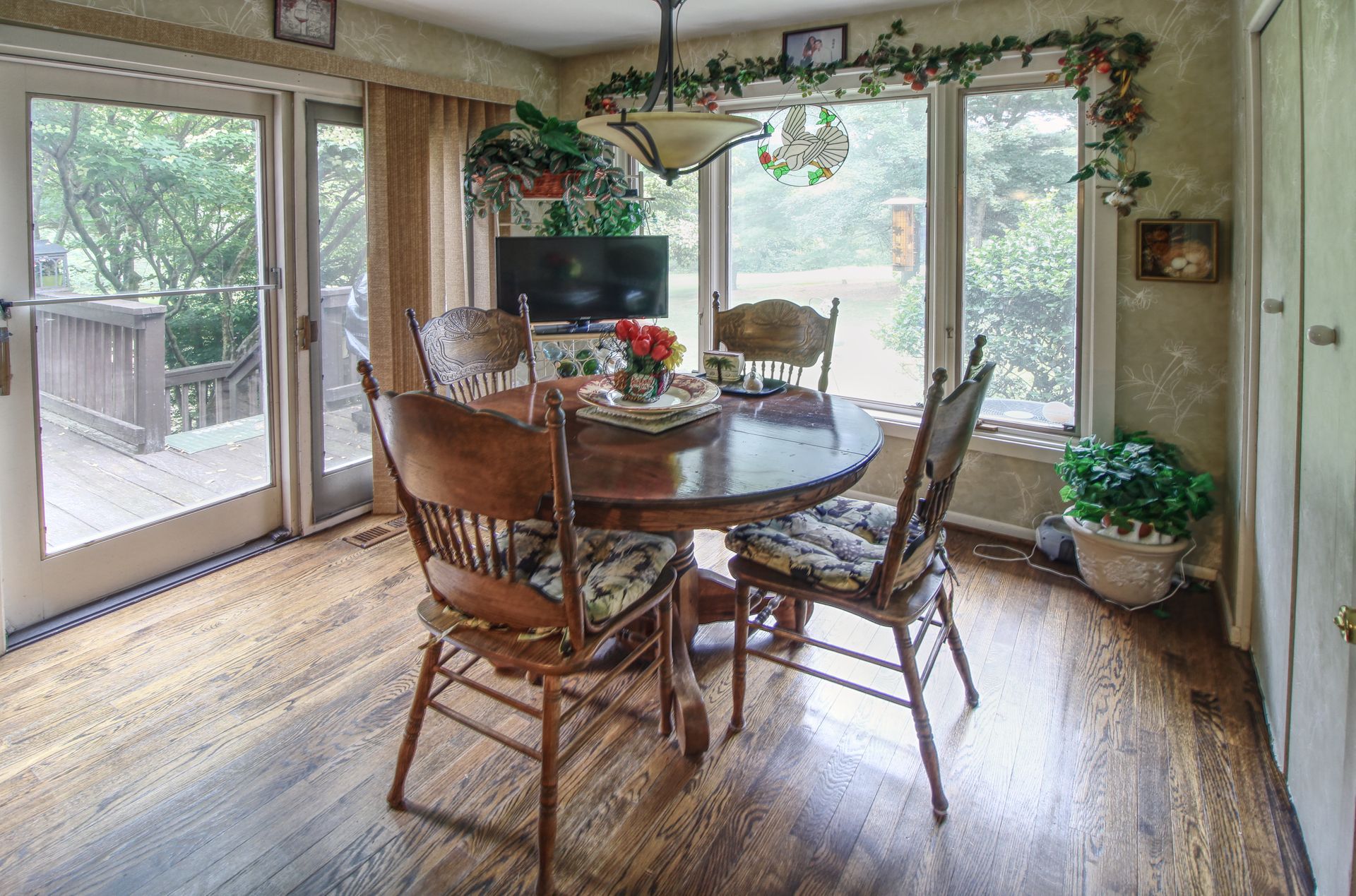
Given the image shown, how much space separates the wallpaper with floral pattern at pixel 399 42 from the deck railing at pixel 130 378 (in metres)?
1.01

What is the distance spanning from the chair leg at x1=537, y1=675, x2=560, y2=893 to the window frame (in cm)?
254

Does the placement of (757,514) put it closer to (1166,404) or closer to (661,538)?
(661,538)

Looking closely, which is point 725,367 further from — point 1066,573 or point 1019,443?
point 1066,573

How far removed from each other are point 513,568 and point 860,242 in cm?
277

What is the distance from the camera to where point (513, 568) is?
5.52 feet

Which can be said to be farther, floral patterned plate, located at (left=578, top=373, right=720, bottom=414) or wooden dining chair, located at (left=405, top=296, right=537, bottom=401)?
wooden dining chair, located at (left=405, top=296, right=537, bottom=401)

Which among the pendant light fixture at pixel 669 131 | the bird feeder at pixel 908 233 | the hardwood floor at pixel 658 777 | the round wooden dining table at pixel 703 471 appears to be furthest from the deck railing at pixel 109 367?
the bird feeder at pixel 908 233

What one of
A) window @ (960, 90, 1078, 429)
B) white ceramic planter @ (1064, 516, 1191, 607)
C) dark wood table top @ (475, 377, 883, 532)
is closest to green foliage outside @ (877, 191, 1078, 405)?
window @ (960, 90, 1078, 429)

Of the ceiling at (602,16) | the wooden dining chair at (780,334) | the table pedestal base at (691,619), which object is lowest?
the table pedestal base at (691,619)

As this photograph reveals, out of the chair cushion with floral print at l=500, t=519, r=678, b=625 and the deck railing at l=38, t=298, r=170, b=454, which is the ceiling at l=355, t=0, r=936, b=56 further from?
the chair cushion with floral print at l=500, t=519, r=678, b=625

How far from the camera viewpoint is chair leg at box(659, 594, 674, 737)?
6.73 feet

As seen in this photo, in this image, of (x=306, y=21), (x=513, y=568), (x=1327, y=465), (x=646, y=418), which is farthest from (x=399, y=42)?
(x=1327, y=465)

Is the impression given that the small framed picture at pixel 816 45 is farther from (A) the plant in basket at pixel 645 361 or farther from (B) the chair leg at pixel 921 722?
(B) the chair leg at pixel 921 722

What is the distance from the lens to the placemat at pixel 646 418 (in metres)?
2.25
